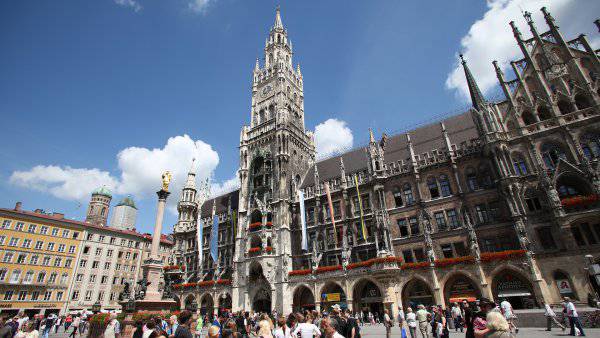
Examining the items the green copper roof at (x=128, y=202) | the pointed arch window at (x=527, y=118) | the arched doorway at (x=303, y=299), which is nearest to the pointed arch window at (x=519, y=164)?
the pointed arch window at (x=527, y=118)

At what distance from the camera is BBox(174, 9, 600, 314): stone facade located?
80.3 ft

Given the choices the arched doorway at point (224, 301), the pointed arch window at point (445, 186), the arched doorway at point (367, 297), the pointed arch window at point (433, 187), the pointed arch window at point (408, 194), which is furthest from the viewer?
the arched doorway at point (224, 301)

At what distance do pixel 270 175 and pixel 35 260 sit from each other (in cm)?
4084

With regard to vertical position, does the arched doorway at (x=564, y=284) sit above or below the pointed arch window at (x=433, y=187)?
below

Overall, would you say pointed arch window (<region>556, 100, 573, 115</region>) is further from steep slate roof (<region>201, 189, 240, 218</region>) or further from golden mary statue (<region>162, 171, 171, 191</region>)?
steep slate roof (<region>201, 189, 240, 218</region>)

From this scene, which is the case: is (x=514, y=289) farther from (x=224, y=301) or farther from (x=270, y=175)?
(x=224, y=301)

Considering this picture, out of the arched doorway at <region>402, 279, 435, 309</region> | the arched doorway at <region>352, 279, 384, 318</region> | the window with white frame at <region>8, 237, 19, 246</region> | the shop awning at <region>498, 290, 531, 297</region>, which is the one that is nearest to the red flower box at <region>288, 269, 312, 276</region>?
the arched doorway at <region>352, 279, 384, 318</region>

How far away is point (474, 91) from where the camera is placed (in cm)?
3159

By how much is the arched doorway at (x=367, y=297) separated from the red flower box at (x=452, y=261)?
21.9 ft

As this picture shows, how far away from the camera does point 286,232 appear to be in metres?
38.2

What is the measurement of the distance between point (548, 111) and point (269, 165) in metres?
32.2

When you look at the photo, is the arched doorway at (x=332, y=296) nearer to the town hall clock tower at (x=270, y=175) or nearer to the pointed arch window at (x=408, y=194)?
the town hall clock tower at (x=270, y=175)

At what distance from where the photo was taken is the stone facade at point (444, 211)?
80.3 feet

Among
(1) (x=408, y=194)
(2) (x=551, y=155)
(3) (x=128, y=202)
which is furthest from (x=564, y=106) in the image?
(3) (x=128, y=202)
